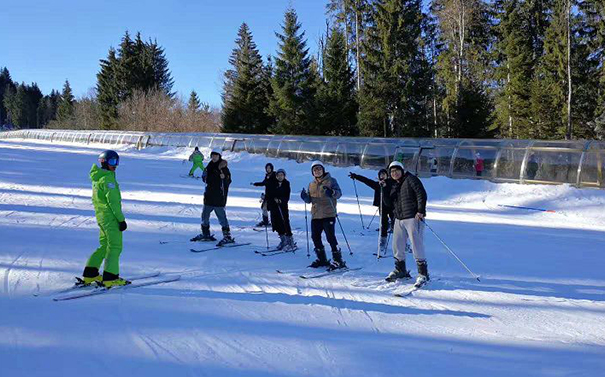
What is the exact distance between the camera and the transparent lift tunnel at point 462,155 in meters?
15.5

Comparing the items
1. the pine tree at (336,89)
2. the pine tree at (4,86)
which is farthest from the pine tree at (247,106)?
the pine tree at (4,86)

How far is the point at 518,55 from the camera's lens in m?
33.3

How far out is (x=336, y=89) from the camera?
32.5 m

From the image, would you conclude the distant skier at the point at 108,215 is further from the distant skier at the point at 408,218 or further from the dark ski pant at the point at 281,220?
the distant skier at the point at 408,218

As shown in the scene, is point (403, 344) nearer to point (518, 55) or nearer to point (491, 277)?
point (491, 277)

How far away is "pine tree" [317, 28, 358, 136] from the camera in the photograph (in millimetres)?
32312

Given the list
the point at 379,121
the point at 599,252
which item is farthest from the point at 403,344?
the point at 379,121

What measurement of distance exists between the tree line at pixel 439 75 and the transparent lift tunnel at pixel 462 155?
21.5ft

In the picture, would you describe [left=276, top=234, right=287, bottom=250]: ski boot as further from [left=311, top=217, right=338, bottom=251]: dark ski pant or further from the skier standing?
the skier standing

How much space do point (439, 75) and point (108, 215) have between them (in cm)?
3489

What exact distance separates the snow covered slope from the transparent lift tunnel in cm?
371

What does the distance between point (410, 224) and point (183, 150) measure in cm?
2761

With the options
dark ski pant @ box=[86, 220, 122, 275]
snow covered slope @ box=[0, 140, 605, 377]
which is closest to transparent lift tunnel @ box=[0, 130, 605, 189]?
snow covered slope @ box=[0, 140, 605, 377]

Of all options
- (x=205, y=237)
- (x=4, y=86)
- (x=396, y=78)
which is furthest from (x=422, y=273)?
(x=4, y=86)
